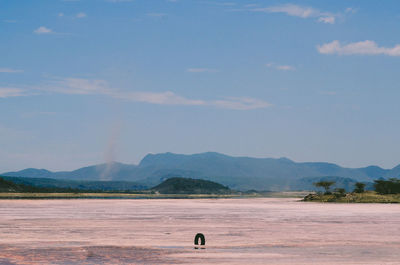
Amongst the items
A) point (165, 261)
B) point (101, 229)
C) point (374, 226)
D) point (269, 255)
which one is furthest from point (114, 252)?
point (374, 226)

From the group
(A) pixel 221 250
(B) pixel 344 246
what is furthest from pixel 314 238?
(A) pixel 221 250

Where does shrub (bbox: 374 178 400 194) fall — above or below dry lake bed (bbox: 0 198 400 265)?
above

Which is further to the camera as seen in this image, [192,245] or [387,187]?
[387,187]

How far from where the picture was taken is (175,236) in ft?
139

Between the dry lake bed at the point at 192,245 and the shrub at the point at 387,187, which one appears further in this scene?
the shrub at the point at 387,187

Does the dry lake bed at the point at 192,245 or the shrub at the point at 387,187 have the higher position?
the shrub at the point at 387,187

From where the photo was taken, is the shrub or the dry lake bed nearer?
the dry lake bed

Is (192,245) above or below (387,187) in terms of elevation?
below

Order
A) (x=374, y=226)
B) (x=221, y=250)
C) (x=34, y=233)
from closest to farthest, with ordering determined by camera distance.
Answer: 1. (x=221, y=250)
2. (x=34, y=233)
3. (x=374, y=226)

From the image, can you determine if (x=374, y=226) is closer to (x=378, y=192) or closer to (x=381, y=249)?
(x=381, y=249)

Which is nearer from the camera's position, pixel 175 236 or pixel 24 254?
pixel 24 254

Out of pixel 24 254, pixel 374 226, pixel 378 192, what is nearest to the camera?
pixel 24 254

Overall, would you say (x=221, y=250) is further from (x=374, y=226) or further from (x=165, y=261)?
(x=374, y=226)

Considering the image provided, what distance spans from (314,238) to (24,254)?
1884 cm
